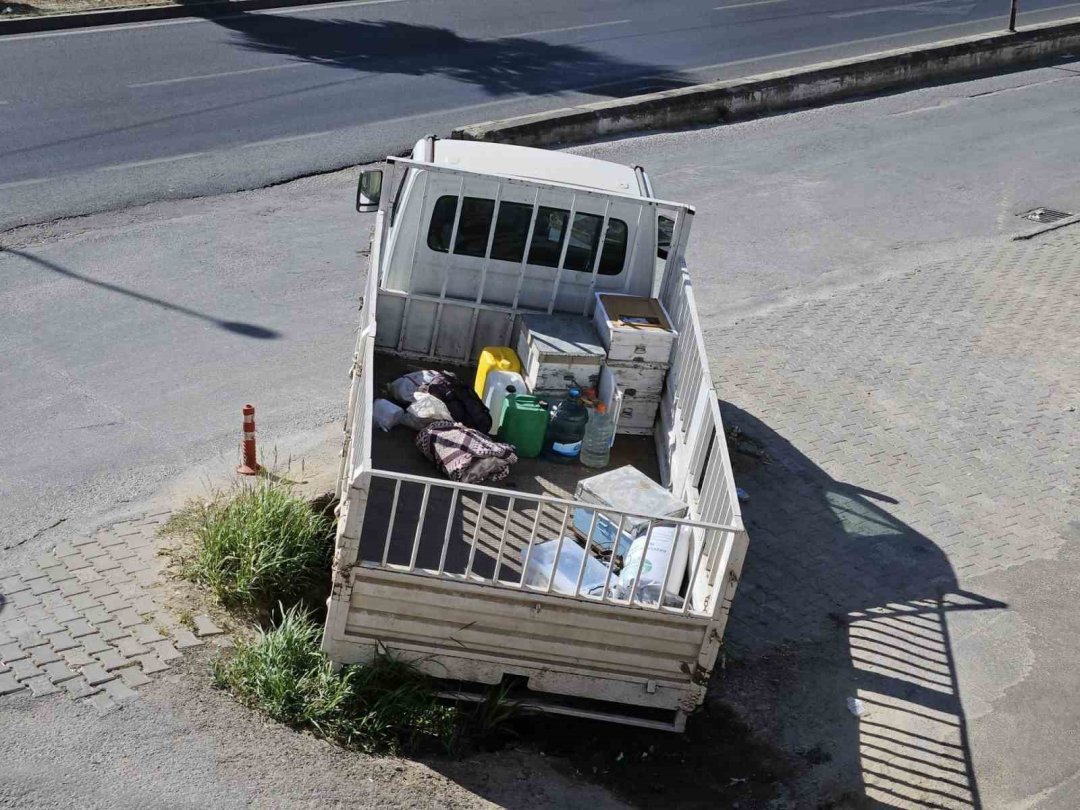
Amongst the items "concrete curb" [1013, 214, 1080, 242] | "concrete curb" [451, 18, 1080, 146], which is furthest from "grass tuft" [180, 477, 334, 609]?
"concrete curb" [1013, 214, 1080, 242]

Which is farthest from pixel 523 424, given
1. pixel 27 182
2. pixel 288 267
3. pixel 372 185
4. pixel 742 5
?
pixel 742 5

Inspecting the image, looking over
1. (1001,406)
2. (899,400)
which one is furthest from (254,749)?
(1001,406)

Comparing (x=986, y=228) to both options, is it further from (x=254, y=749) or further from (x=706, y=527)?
(x=254, y=749)

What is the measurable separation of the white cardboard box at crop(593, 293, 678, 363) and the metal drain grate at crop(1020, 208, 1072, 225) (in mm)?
9372

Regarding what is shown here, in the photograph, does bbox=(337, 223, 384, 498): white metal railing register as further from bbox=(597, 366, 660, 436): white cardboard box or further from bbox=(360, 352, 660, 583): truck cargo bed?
bbox=(597, 366, 660, 436): white cardboard box

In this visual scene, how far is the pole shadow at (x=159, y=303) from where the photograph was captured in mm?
10750

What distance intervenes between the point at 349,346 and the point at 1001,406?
5891mm

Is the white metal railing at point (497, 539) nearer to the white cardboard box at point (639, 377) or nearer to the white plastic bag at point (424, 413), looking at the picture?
the white plastic bag at point (424, 413)

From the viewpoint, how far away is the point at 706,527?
5945 mm

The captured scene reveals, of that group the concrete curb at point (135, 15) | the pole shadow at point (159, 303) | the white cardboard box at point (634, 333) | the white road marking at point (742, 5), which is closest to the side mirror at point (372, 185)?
the white cardboard box at point (634, 333)

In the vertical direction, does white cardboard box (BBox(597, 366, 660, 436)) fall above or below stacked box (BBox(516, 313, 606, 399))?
below

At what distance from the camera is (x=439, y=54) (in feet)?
66.8

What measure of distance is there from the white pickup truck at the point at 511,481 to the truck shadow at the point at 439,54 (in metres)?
10.00

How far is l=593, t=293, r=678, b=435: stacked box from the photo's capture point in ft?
26.6
